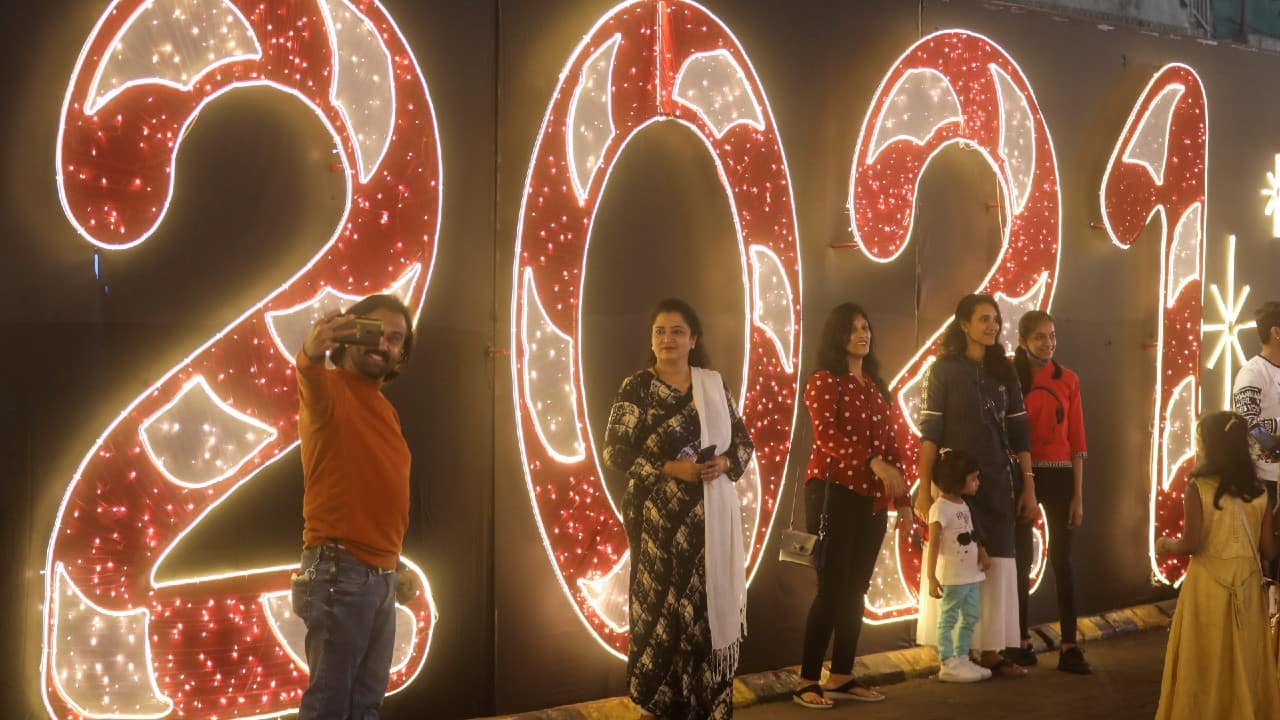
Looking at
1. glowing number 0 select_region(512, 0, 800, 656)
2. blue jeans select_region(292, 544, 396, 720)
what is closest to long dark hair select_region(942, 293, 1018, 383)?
glowing number 0 select_region(512, 0, 800, 656)

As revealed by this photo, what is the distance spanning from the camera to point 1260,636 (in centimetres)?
427

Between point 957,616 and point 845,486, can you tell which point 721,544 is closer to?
point 845,486

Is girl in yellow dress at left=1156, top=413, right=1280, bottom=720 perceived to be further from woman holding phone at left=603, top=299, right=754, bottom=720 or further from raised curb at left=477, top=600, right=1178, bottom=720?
raised curb at left=477, top=600, right=1178, bottom=720

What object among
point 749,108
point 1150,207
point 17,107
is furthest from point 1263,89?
point 17,107

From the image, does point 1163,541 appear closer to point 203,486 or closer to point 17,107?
point 203,486

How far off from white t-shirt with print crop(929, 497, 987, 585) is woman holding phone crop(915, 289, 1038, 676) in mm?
78

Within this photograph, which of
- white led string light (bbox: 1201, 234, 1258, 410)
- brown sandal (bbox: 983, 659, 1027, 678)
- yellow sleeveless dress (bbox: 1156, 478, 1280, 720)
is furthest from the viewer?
white led string light (bbox: 1201, 234, 1258, 410)

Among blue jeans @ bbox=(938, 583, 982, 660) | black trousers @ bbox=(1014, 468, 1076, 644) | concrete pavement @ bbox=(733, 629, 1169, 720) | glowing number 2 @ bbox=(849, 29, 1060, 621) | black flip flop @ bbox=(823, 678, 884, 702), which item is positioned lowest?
concrete pavement @ bbox=(733, 629, 1169, 720)

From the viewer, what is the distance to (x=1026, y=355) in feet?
20.0

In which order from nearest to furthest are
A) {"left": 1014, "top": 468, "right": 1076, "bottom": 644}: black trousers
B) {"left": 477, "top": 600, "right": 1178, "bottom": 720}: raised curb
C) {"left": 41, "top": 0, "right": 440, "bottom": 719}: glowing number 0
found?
{"left": 41, "top": 0, "right": 440, "bottom": 719}: glowing number 0, {"left": 477, "top": 600, "right": 1178, "bottom": 720}: raised curb, {"left": 1014, "top": 468, "right": 1076, "bottom": 644}: black trousers

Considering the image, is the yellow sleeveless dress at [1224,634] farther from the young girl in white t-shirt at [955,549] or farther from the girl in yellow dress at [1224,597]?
the young girl in white t-shirt at [955,549]

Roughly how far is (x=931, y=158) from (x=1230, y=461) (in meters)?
2.54

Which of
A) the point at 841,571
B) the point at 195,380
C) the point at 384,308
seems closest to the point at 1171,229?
the point at 841,571

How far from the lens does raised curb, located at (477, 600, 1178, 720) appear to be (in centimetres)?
498
